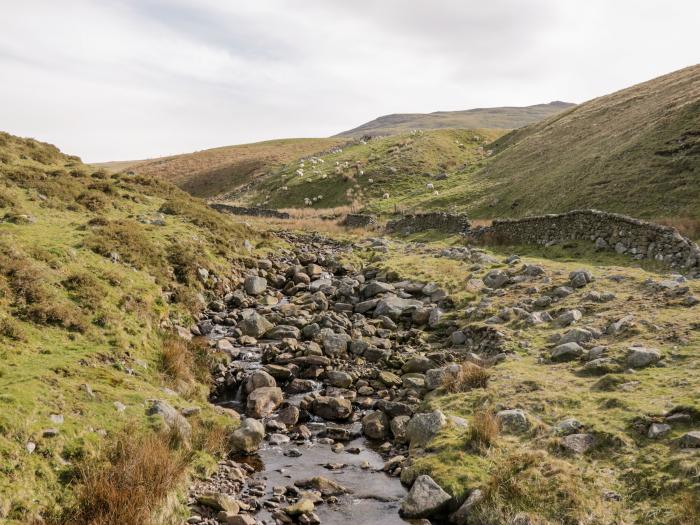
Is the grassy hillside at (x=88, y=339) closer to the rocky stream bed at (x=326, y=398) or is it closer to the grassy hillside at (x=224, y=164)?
the rocky stream bed at (x=326, y=398)

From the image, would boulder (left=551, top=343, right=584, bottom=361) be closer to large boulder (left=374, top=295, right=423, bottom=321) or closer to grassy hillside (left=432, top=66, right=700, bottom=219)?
large boulder (left=374, top=295, right=423, bottom=321)

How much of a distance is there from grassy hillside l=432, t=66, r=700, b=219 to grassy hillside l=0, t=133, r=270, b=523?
22.0 metres

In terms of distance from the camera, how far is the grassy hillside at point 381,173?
59375 millimetres

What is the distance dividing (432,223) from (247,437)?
28.8 meters

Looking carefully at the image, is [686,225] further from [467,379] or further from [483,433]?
[483,433]

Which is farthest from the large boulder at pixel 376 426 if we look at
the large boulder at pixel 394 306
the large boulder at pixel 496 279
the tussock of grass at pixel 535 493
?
the large boulder at pixel 496 279

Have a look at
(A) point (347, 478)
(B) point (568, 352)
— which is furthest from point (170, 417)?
(B) point (568, 352)

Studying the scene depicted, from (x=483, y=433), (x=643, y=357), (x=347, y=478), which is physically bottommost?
(x=347, y=478)

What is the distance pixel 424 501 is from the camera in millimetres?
8750

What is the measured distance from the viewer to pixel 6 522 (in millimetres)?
6781

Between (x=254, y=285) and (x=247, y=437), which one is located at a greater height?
(x=254, y=285)

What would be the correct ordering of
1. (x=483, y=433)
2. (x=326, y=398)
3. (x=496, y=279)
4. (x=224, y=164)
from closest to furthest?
1. (x=483, y=433)
2. (x=326, y=398)
3. (x=496, y=279)
4. (x=224, y=164)

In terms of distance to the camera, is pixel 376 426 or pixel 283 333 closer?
pixel 376 426

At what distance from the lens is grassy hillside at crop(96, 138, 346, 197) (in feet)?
302
